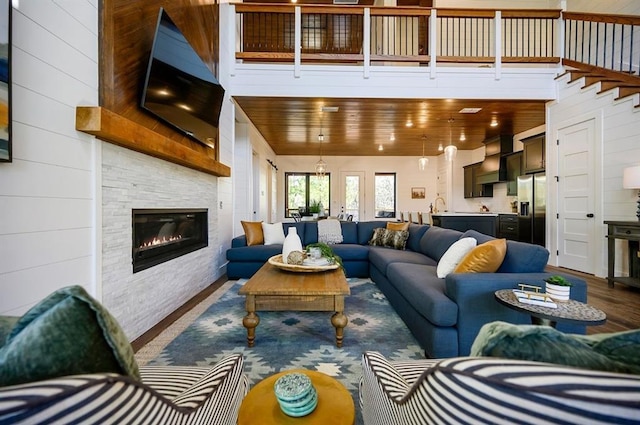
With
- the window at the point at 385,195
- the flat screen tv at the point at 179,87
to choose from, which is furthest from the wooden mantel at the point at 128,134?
the window at the point at 385,195

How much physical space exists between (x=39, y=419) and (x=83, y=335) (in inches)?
5.3

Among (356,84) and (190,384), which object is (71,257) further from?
(356,84)

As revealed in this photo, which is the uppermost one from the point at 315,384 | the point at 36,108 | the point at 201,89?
the point at 201,89

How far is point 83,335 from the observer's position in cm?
45

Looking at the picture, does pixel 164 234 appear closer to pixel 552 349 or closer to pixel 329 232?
pixel 329 232

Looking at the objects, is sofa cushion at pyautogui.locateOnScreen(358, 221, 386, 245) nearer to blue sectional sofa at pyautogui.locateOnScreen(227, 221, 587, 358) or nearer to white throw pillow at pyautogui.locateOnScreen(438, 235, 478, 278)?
blue sectional sofa at pyautogui.locateOnScreen(227, 221, 587, 358)

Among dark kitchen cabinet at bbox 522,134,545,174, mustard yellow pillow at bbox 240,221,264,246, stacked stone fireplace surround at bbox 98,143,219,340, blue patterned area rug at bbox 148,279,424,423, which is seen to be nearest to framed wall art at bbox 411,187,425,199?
dark kitchen cabinet at bbox 522,134,545,174

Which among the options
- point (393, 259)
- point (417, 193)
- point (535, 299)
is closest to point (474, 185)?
point (417, 193)

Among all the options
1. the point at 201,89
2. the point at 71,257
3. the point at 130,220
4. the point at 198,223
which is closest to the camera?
the point at 71,257

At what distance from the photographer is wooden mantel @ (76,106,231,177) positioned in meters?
1.59

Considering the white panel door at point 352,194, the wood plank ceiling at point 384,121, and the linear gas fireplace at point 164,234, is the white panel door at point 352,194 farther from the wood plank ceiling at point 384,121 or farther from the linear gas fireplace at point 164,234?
the linear gas fireplace at point 164,234

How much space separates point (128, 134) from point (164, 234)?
1.09 metres

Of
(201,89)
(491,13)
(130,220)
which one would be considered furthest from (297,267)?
(491,13)

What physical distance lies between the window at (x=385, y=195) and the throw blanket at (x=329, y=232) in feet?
15.1
